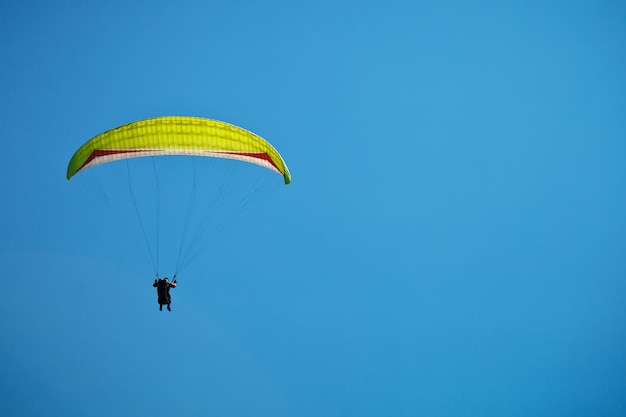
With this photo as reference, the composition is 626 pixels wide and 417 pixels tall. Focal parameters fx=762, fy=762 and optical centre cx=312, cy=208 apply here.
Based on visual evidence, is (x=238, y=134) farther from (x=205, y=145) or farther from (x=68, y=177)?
(x=68, y=177)

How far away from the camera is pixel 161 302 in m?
24.4

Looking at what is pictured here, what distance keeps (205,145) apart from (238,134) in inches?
40.5

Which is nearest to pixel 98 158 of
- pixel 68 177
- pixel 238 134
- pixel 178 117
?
pixel 68 177

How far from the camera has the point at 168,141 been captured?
22328 millimetres

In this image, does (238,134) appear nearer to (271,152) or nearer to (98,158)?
(271,152)

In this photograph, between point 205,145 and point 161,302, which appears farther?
point 161,302

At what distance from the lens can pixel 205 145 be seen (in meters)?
22.5

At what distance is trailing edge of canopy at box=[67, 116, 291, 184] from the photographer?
22.2 meters

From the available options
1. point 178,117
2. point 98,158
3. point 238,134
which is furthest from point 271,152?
point 98,158

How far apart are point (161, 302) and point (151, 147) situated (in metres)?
5.26

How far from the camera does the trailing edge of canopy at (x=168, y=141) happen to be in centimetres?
2216

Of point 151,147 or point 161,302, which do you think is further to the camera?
point 161,302

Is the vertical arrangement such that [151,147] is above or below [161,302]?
above

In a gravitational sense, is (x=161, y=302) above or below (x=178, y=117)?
below
